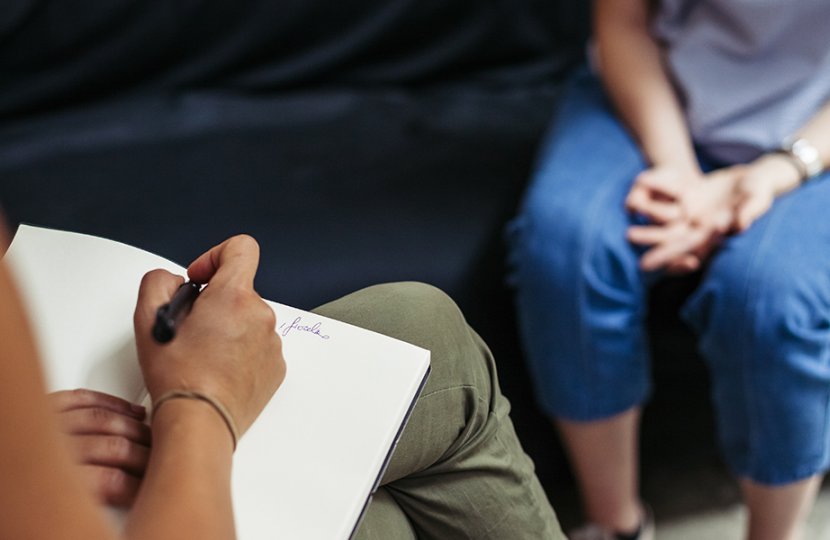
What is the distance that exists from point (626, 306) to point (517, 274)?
10 centimetres

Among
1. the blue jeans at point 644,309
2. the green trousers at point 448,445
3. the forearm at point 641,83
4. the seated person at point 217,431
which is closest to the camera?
the seated person at point 217,431

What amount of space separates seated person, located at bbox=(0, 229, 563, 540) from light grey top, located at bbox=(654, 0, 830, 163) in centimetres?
43

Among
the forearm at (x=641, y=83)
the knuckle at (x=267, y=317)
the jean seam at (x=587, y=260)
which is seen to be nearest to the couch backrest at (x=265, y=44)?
the forearm at (x=641, y=83)

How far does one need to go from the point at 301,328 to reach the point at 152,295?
0.26 ft

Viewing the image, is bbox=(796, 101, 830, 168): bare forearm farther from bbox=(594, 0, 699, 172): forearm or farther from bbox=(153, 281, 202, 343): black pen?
bbox=(153, 281, 202, 343): black pen

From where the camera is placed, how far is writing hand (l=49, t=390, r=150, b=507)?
0.39 m

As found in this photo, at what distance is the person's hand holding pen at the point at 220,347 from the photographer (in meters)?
0.40

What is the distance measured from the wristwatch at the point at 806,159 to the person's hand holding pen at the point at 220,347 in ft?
1.76

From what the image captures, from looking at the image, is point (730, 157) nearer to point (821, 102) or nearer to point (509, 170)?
point (821, 102)

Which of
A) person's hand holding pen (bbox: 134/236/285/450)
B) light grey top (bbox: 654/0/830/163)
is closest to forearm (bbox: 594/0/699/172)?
light grey top (bbox: 654/0/830/163)

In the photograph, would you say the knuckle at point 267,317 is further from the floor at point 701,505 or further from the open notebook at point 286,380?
the floor at point 701,505

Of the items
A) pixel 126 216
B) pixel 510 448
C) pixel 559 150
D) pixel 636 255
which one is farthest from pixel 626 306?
pixel 126 216

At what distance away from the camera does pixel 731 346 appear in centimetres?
78

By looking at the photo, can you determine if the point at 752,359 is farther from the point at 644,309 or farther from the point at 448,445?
the point at 448,445
